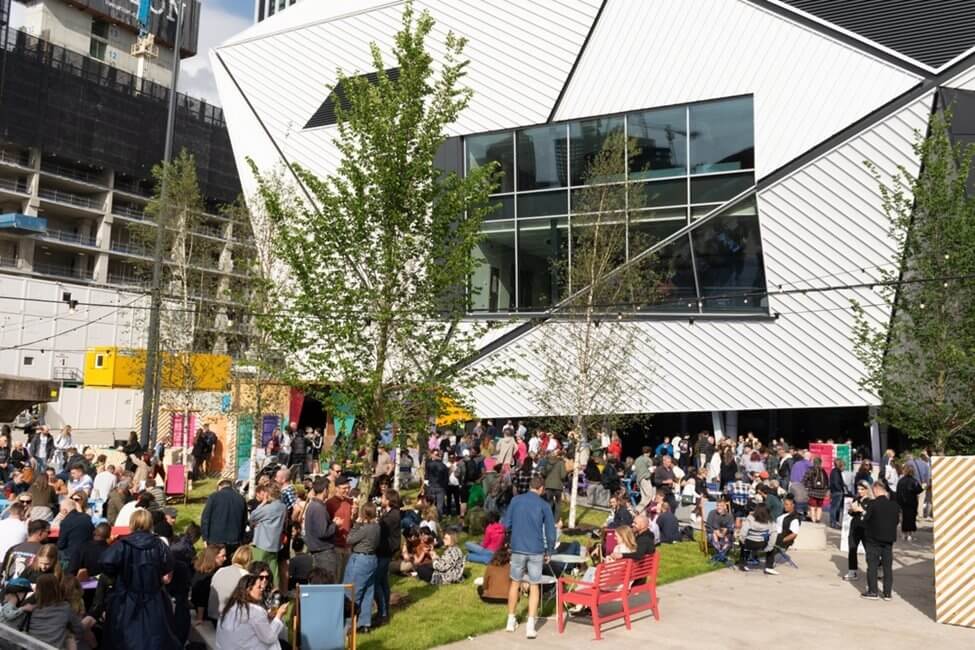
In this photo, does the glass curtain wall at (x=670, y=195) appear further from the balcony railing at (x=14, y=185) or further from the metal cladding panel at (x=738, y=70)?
the balcony railing at (x=14, y=185)

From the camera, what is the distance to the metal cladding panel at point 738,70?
852 inches

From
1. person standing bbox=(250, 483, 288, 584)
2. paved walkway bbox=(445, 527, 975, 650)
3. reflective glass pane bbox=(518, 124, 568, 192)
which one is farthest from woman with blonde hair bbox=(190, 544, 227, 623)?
reflective glass pane bbox=(518, 124, 568, 192)

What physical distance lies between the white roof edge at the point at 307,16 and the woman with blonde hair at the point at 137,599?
25485mm

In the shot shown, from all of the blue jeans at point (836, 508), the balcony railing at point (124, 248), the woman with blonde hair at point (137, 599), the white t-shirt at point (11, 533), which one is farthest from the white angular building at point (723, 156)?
the balcony railing at point (124, 248)

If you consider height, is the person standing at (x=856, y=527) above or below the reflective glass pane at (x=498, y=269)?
→ below

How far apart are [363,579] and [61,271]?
59.3m

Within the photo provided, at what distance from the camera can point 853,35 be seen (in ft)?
70.7

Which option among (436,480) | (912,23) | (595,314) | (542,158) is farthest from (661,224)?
(436,480)

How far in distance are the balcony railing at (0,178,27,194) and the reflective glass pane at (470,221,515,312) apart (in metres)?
43.4

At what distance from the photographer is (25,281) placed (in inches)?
1668

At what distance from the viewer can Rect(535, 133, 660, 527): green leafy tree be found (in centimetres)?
1745

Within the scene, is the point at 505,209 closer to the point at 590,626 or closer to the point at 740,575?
the point at 740,575

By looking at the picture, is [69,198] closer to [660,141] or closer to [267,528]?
[660,141]

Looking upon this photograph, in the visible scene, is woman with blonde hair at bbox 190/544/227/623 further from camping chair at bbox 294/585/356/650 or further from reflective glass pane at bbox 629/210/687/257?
reflective glass pane at bbox 629/210/687/257
